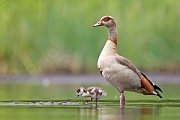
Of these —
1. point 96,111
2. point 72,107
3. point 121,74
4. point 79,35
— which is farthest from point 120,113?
point 79,35

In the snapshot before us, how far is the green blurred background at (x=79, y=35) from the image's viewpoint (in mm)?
Result: 19844

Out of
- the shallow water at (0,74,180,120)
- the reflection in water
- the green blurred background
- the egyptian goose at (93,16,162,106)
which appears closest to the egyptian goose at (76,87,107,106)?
the shallow water at (0,74,180,120)

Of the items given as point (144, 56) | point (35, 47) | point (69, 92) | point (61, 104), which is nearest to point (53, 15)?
point (35, 47)

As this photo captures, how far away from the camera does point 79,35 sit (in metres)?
20.0

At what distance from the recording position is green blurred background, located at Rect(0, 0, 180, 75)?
19.8 meters

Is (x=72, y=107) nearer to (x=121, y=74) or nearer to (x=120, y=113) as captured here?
(x=121, y=74)

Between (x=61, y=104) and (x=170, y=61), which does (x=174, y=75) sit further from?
(x=61, y=104)

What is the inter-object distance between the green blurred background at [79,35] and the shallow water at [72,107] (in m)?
2.36

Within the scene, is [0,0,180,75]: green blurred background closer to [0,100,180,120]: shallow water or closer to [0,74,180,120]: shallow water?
[0,74,180,120]: shallow water

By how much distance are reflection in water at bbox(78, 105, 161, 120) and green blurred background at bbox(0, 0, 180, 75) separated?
24.2 feet

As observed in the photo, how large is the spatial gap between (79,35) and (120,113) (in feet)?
29.4

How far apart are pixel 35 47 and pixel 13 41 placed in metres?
0.66

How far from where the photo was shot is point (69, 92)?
16531 millimetres

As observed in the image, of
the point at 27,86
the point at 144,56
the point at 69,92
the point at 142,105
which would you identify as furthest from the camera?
the point at 144,56
